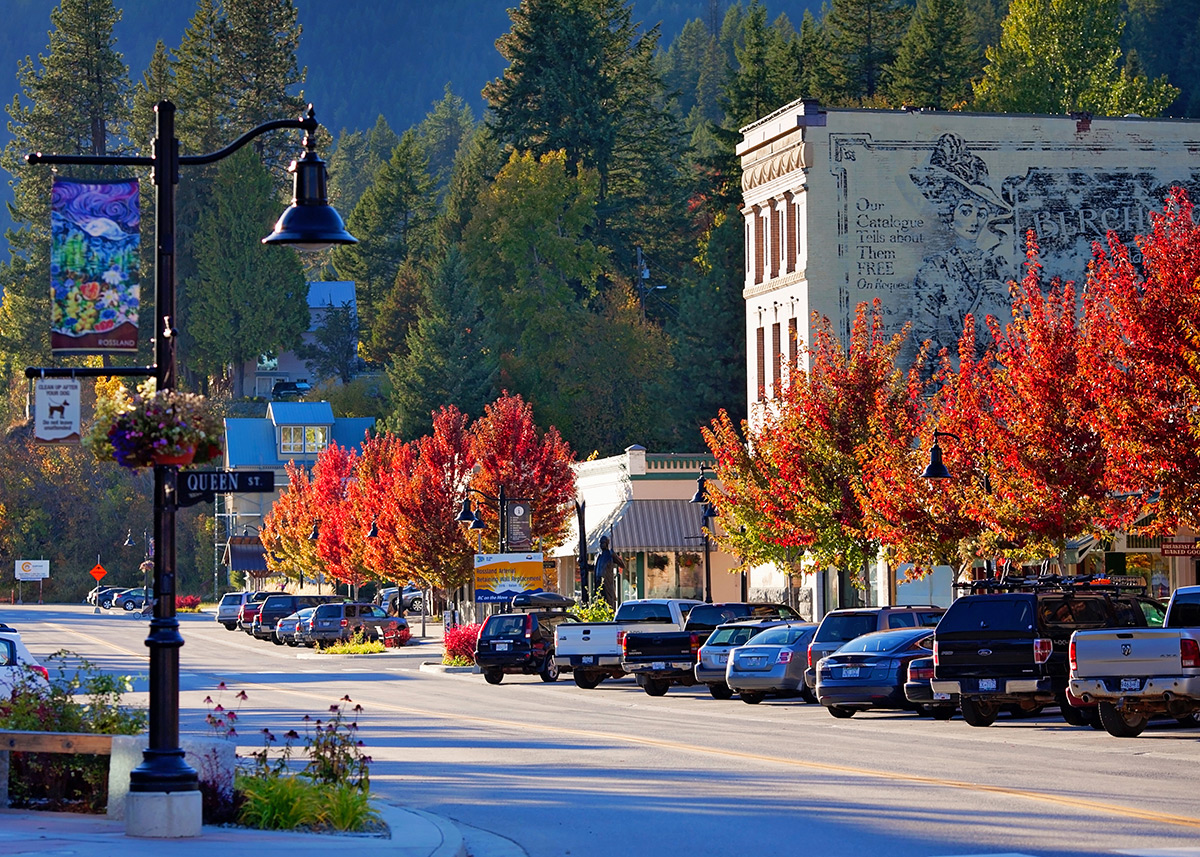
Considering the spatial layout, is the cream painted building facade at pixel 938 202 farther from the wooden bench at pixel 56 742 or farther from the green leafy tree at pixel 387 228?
the green leafy tree at pixel 387 228

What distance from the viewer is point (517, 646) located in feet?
138

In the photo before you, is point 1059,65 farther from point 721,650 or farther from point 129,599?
point 129,599

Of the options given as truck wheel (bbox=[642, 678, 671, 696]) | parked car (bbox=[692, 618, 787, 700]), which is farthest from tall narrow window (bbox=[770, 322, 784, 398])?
parked car (bbox=[692, 618, 787, 700])

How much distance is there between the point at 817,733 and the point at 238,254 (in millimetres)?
111735

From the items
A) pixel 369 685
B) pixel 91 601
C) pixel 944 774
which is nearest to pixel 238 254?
pixel 91 601

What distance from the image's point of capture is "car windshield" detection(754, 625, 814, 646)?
32406 mm

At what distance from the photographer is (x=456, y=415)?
2756 inches

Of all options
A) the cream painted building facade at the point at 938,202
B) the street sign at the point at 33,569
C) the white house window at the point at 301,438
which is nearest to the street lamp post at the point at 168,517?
the cream painted building facade at the point at 938,202

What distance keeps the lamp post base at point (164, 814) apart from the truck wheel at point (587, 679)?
2596cm

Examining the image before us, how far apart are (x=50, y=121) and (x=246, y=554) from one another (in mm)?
41124

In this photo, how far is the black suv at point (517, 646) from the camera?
138 ft

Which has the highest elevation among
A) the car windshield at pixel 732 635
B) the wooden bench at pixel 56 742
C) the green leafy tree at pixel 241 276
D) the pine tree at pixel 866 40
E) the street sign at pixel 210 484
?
the pine tree at pixel 866 40

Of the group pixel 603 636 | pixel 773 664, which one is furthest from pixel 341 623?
pixel 773 664

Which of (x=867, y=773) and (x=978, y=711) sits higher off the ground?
(x=978, y=711)
